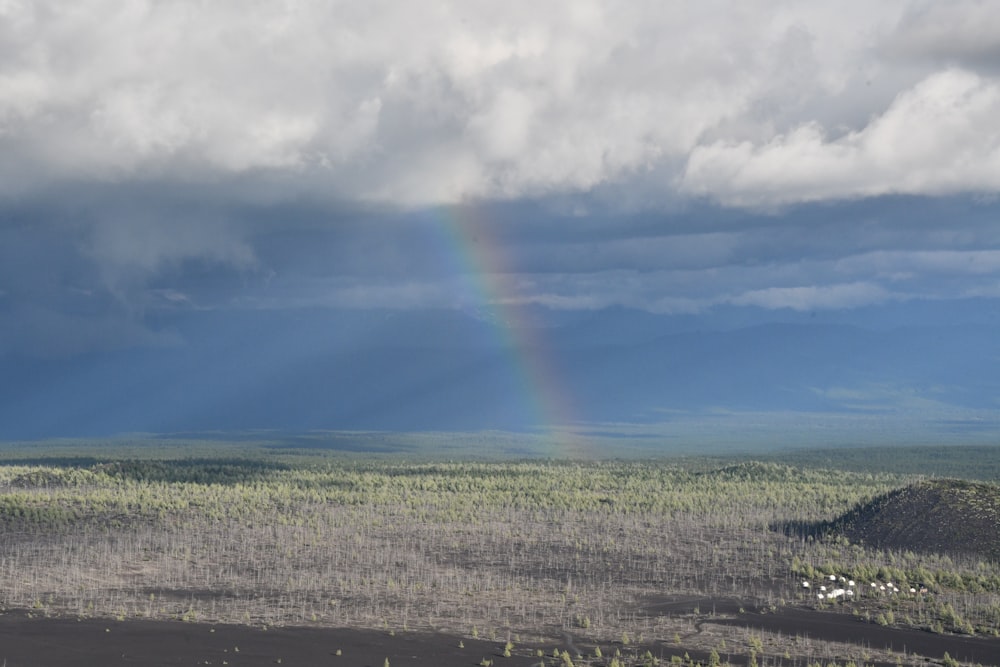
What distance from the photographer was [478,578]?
8219 cm

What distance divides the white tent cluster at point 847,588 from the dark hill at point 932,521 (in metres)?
15.4

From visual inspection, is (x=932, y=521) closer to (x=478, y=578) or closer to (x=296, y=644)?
(x=478, y=578)

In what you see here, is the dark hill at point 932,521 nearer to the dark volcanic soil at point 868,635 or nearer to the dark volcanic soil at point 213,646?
the dark volcanic soil at point 868,635

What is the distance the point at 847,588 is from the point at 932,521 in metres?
22.8

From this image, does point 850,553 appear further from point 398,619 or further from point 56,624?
point 56,624

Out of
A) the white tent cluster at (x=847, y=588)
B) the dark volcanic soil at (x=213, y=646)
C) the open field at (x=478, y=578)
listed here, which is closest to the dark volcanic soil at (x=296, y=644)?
the dark volcanic soil at (x=213, y=646)

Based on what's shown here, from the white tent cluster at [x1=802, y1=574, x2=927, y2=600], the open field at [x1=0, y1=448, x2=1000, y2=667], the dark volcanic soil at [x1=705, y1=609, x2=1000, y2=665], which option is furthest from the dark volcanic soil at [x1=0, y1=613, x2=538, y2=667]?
the white tent cluster at [x1=802, y1=574, x2=927, y2=600]

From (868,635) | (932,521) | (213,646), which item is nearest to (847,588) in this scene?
(868,635)

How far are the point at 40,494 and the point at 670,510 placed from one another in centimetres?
6207

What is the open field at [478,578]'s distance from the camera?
202 ft

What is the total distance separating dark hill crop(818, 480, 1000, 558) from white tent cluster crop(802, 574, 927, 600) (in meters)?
15.4

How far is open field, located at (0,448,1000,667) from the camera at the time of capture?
2419 inches

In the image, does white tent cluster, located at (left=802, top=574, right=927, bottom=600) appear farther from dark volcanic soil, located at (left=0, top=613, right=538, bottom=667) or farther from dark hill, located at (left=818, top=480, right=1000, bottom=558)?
dark volcanic soil, located at (left=0, top=613, right=538, bottom=667)

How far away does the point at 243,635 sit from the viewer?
62.2m
